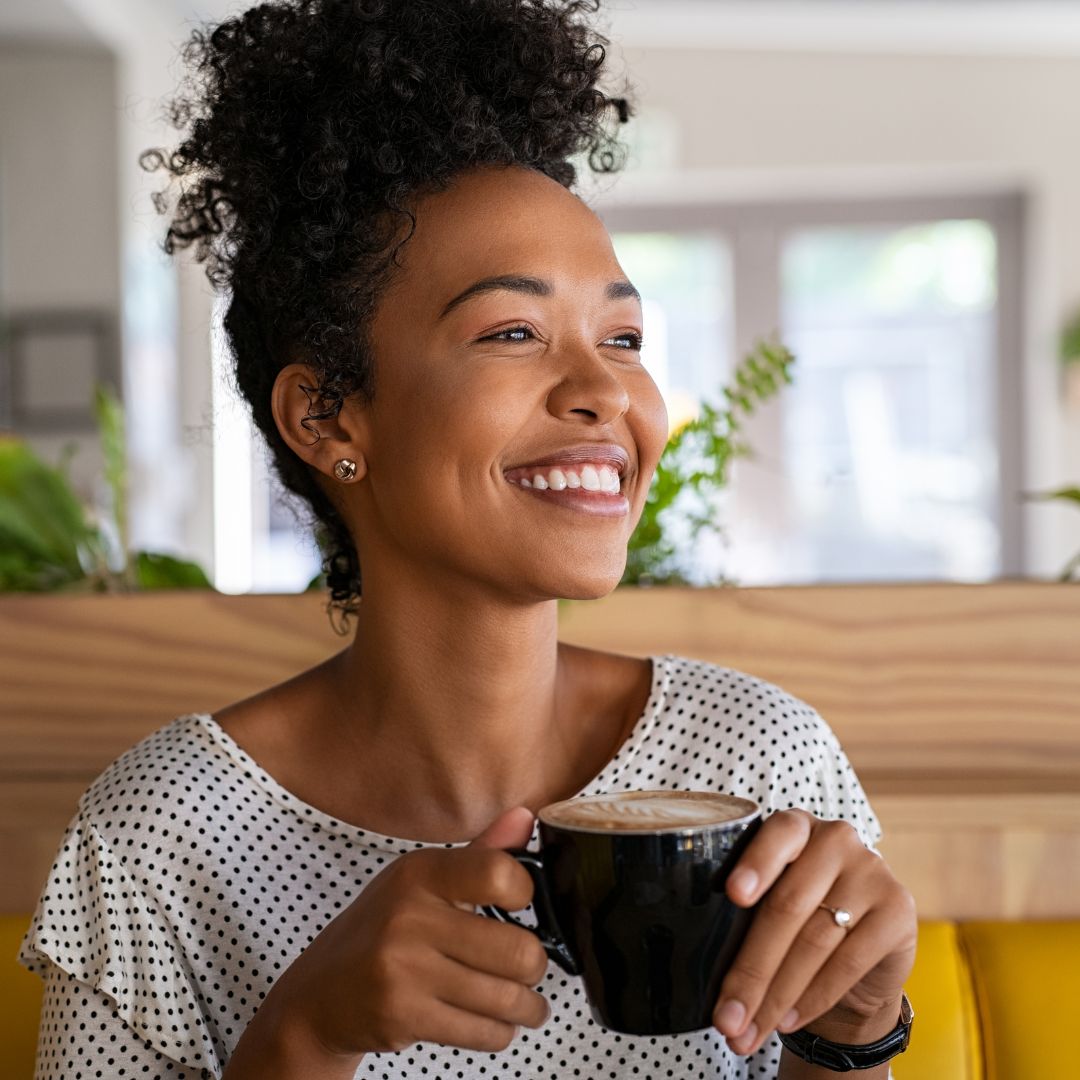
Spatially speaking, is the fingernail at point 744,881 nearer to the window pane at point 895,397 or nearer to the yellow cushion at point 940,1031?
the yellow cushion at point 940,1031

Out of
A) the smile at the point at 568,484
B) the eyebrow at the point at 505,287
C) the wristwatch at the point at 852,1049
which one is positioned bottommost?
the wristwatch at the point at 852,1049

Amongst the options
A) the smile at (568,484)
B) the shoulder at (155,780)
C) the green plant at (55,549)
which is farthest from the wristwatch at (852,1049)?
the green plant at (55,549)

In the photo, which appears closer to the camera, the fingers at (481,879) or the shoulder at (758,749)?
the fingers at (481,879)

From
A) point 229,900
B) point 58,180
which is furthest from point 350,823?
point 58,180

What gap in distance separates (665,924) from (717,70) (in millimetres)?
5915

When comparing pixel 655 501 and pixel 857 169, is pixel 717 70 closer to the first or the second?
pixel 857 169

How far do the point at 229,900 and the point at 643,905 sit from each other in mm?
526

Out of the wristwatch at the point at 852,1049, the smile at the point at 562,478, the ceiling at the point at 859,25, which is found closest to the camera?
the wristwatch at the point at 852,1049

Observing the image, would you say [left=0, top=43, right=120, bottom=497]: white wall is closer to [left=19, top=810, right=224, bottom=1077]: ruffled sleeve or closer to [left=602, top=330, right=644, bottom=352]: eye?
[left=19, top=810, right=224, bottom=1077]: ruffled sleeve

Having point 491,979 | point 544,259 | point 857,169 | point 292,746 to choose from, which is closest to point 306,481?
point 292,746

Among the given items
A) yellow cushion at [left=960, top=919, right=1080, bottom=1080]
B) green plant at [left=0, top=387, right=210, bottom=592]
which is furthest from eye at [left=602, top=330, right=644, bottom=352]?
green plant at [left=0, top=387, right=210, bottom=592]

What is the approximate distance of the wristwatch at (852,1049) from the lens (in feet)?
2.80

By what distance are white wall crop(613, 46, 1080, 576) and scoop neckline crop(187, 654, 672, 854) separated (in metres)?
5.16

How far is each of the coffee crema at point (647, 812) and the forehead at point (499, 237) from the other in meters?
0.43
